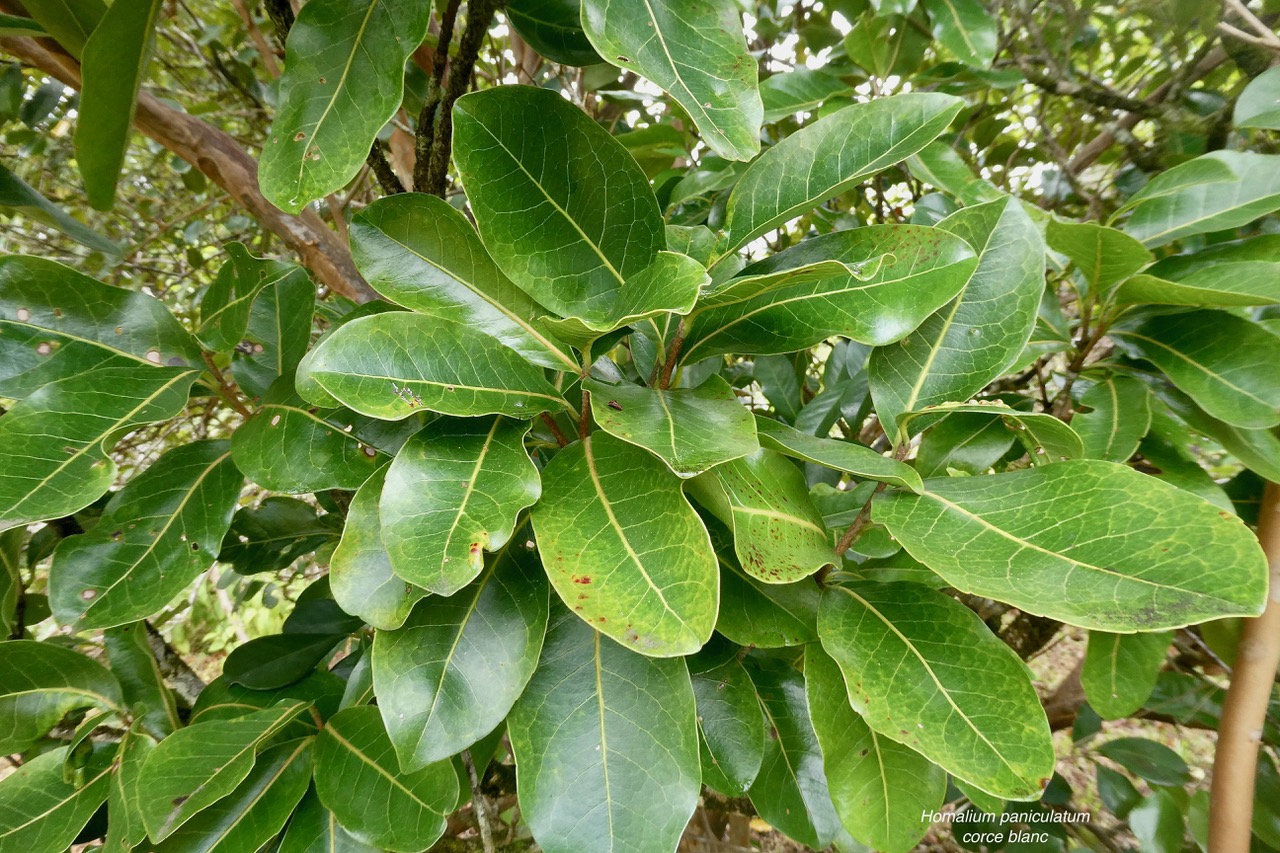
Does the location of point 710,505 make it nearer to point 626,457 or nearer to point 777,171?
point 626,457

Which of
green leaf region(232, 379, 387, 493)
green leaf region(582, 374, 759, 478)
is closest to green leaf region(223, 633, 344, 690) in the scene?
green leaf region(232, 379, 387, 493)

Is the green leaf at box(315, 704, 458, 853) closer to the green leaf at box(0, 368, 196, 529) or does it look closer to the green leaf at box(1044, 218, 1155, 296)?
the green leaf at box(0, 368, 196, 529)

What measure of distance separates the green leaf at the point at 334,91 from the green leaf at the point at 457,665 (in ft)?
1.23

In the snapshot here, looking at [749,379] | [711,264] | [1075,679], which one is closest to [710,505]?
[711,264]

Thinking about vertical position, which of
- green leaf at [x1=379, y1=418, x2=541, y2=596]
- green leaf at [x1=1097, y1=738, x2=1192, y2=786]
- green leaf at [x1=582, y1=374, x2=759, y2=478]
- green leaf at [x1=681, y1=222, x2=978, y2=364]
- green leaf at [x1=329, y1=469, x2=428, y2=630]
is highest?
green leaf at [x1=681, y1=222, x2=978, y2=364]

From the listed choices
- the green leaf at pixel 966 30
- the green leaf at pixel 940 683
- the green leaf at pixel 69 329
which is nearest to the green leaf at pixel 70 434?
the green leaf at pixel 69 329

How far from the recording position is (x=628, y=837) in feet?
1.64

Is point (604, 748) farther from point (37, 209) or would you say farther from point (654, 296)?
point (37, 209)

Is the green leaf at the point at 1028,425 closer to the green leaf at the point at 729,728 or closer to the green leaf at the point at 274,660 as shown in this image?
the green leaf at the point at 729,728

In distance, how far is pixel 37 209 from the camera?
31.7 inches

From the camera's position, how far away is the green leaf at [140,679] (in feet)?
2.66

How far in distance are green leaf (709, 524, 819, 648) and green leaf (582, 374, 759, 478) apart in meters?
0.16

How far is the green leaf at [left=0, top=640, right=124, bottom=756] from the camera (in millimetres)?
746

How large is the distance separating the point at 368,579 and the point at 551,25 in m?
0.60
